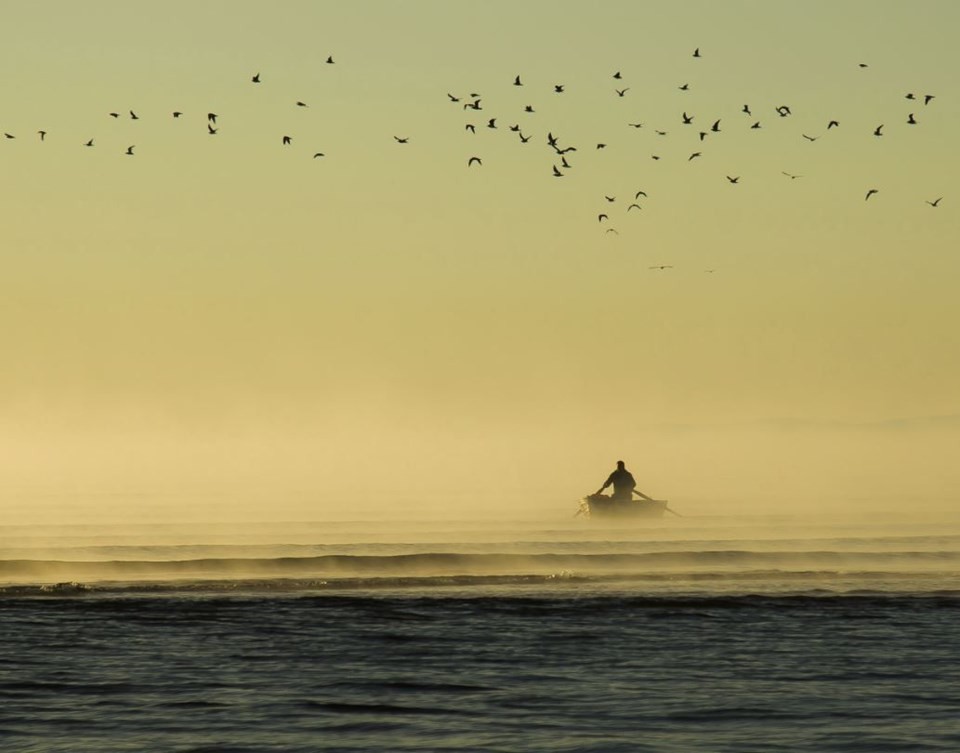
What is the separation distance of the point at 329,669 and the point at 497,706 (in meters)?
5.26

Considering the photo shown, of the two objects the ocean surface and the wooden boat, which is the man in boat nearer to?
the wooden boat

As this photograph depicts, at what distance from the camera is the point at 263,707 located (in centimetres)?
2933

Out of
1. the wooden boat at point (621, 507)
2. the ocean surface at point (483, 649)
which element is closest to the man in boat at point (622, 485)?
the wooden boat at point (621, 507)

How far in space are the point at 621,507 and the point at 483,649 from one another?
46.3 meters

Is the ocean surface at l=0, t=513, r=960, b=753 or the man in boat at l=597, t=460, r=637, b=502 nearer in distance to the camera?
the ocean surface at l=0, t=513, r=960, b=753

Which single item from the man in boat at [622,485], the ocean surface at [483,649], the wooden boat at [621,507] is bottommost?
the ocean surface at [483,649]

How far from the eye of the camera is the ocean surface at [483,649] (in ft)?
89.5

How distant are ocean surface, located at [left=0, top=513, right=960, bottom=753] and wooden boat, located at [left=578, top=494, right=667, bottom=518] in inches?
779

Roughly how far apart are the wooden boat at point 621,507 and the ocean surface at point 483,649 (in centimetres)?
1979

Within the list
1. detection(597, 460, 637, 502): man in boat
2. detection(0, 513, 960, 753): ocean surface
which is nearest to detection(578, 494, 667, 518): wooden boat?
detection(597, 460, 637, 502): man in boat

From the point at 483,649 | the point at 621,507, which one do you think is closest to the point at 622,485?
the point at 621,507

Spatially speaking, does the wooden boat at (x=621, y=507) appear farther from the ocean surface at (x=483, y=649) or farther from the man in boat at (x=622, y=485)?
the ocean surface at (x=483, y=649)

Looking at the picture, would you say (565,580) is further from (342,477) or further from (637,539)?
(342,477)

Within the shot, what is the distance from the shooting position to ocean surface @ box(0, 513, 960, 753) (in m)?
27.3
